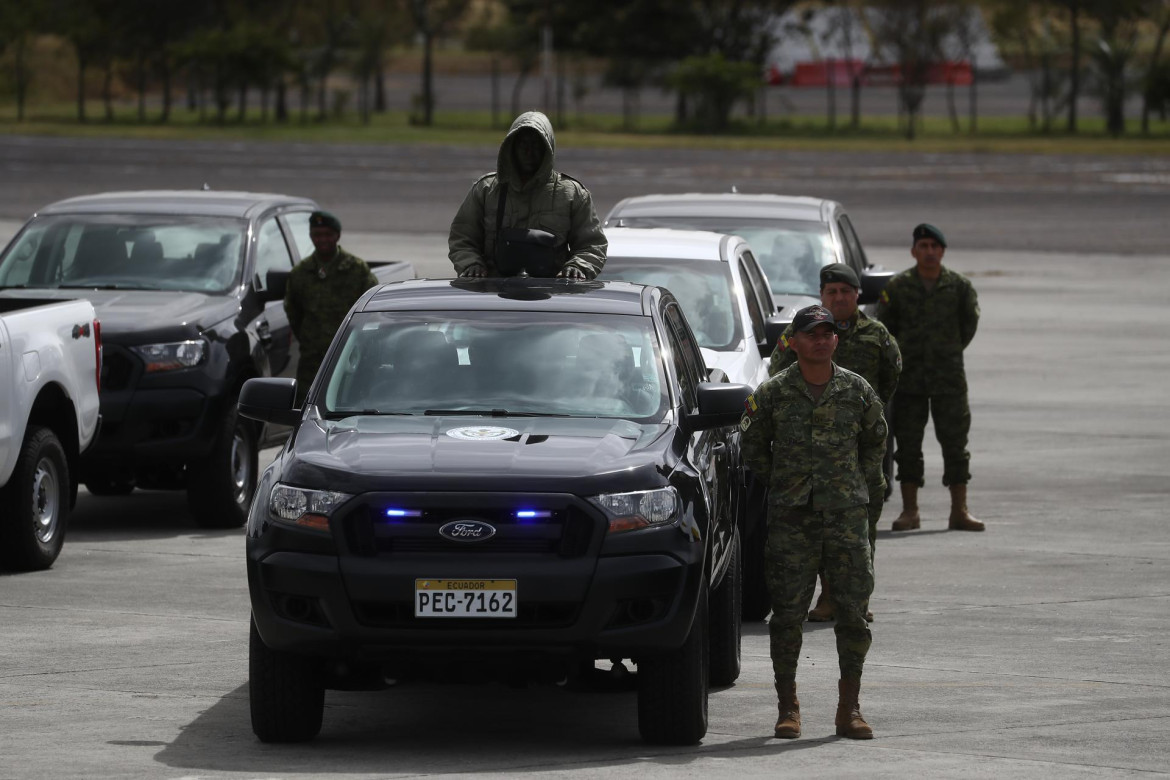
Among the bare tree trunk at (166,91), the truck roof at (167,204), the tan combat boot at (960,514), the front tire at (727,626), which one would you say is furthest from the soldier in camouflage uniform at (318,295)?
the bare tree trunk at (166,91)

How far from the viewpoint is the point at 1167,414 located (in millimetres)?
17156

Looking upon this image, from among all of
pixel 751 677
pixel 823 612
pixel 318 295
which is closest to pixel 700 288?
pixel 823 612

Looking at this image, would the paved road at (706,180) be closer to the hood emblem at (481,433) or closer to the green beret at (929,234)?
the green beret at (929,234)

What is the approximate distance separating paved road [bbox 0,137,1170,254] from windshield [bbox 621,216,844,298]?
18.2 m

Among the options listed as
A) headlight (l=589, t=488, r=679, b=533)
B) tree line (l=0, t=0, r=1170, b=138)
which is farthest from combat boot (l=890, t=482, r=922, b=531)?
tree line (l=0, t=0, r=1170, b=138)

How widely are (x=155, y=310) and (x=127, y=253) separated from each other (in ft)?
3.05

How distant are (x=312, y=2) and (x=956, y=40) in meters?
29.4

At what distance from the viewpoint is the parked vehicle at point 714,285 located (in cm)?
1091

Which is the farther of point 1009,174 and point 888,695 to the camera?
point 1009,174

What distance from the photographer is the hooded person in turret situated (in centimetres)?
1021

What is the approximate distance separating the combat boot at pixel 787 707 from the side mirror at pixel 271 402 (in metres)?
2.07

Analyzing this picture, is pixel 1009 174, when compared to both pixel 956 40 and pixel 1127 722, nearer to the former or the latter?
pixel 956 40

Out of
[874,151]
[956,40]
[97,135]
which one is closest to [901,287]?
[874,151]

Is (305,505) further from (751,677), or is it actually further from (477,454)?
(751,677)
